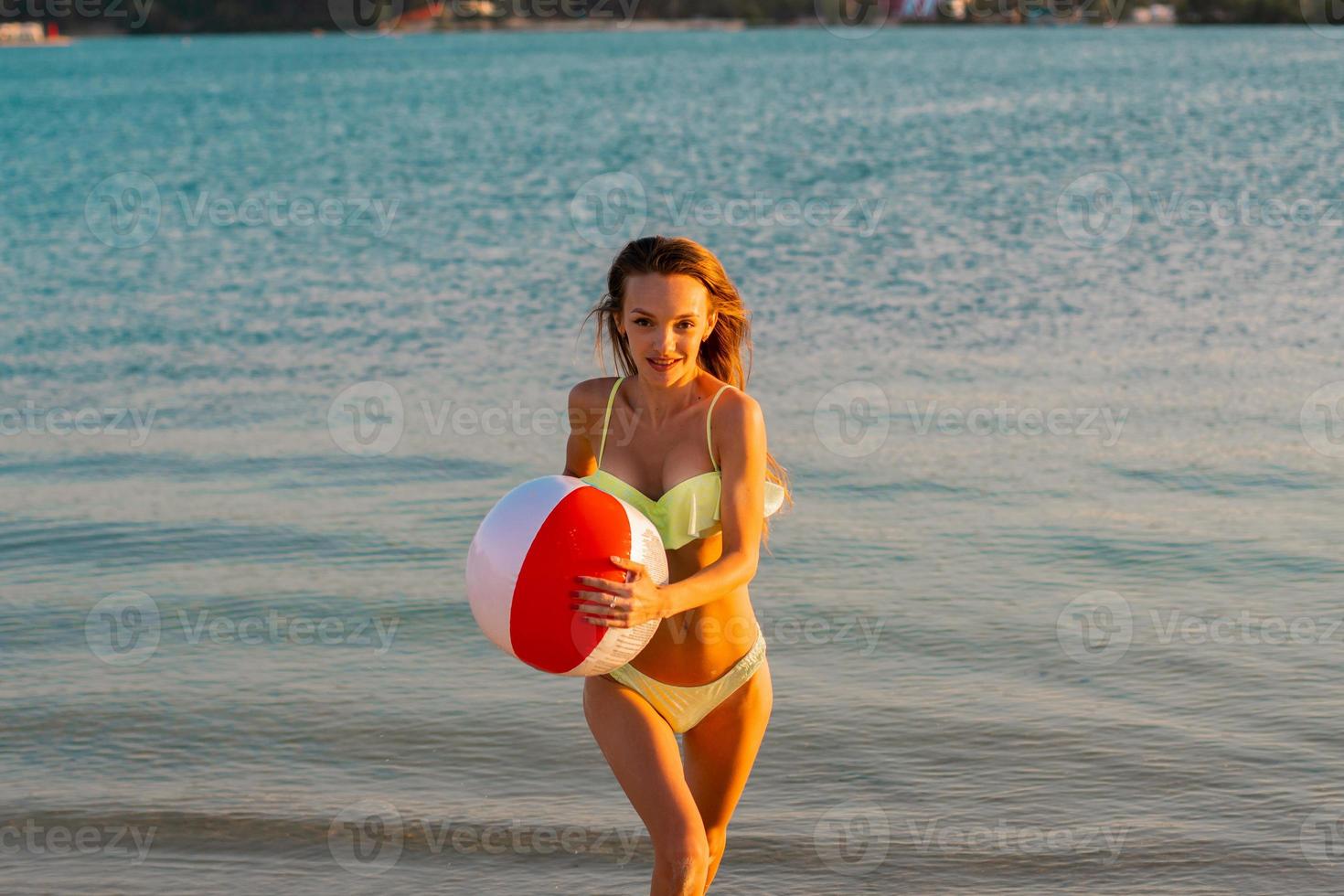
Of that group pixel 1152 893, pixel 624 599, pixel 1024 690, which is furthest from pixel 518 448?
pixel 624 599

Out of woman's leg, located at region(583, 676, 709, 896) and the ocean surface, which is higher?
woman's leg, located at region(583, 676, 709, 896)

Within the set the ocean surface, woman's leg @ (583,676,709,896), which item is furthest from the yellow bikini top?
the ocean surface

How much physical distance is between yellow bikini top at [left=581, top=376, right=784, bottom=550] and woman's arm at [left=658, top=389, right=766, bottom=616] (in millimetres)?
43

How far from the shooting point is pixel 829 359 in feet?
47.2

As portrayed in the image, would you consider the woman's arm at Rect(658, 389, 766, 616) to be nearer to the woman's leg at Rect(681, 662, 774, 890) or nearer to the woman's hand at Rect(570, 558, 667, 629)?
the woman's hand at Rect(570, 558, 667, 629)

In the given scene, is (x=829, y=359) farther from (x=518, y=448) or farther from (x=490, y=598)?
(x=490, y=598)

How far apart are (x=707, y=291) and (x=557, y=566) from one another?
2.78ft

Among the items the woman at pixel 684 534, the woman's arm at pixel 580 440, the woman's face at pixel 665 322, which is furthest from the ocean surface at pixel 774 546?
the woman's face at pixel 665 322

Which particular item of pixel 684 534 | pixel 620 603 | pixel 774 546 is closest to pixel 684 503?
pixel 684 534

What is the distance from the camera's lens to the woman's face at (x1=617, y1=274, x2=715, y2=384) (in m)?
4.17

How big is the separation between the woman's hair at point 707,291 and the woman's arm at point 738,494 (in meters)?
0.13

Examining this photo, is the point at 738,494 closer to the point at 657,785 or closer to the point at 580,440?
the point at 580,440

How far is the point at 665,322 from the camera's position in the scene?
4.19 m

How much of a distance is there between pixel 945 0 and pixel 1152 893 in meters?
110
